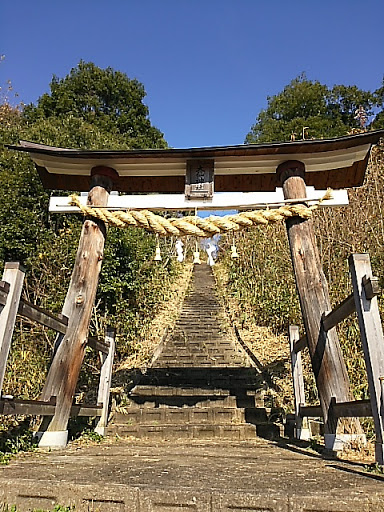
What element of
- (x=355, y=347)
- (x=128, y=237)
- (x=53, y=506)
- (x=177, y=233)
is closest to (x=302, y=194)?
(x=177, y=233)

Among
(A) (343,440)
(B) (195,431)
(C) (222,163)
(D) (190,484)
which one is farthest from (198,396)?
(D) (190,484)

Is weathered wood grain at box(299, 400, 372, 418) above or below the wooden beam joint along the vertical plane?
below

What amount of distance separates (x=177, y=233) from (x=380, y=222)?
4.51 meters

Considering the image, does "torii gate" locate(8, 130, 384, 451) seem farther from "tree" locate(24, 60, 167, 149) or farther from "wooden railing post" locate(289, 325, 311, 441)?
"tree" locate(24, 60, 167, 149)

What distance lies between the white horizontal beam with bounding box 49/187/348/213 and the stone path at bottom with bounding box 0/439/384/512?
2.55 metres

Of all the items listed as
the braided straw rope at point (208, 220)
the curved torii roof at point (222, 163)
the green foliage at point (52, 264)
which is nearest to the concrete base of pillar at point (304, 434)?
the braided straw rope at point (208, 220)

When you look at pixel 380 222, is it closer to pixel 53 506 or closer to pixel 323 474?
Answer: pixel 323 474

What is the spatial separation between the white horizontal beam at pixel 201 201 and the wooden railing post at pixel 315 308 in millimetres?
209

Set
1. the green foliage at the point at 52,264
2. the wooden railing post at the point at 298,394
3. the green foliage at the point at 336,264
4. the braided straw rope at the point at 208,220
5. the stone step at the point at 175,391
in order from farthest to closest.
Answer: the green foliage at the point at 52,264
the green foliage at the point at 336,264
the stone step at the point at 175,391
the wooden railing post at the point at 298,394
the braided straw rope at the point at 208,220

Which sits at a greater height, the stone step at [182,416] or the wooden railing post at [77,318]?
the wooden railing post at [77,318]

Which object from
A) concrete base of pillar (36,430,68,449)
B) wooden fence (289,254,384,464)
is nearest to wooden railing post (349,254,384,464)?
wooden fence (289,254,384,464)

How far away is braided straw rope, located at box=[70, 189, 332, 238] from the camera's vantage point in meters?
4.36

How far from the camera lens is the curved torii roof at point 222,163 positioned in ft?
14.9

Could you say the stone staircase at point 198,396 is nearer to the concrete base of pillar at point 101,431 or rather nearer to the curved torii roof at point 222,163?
the concrete base of pillar at point 101,431
